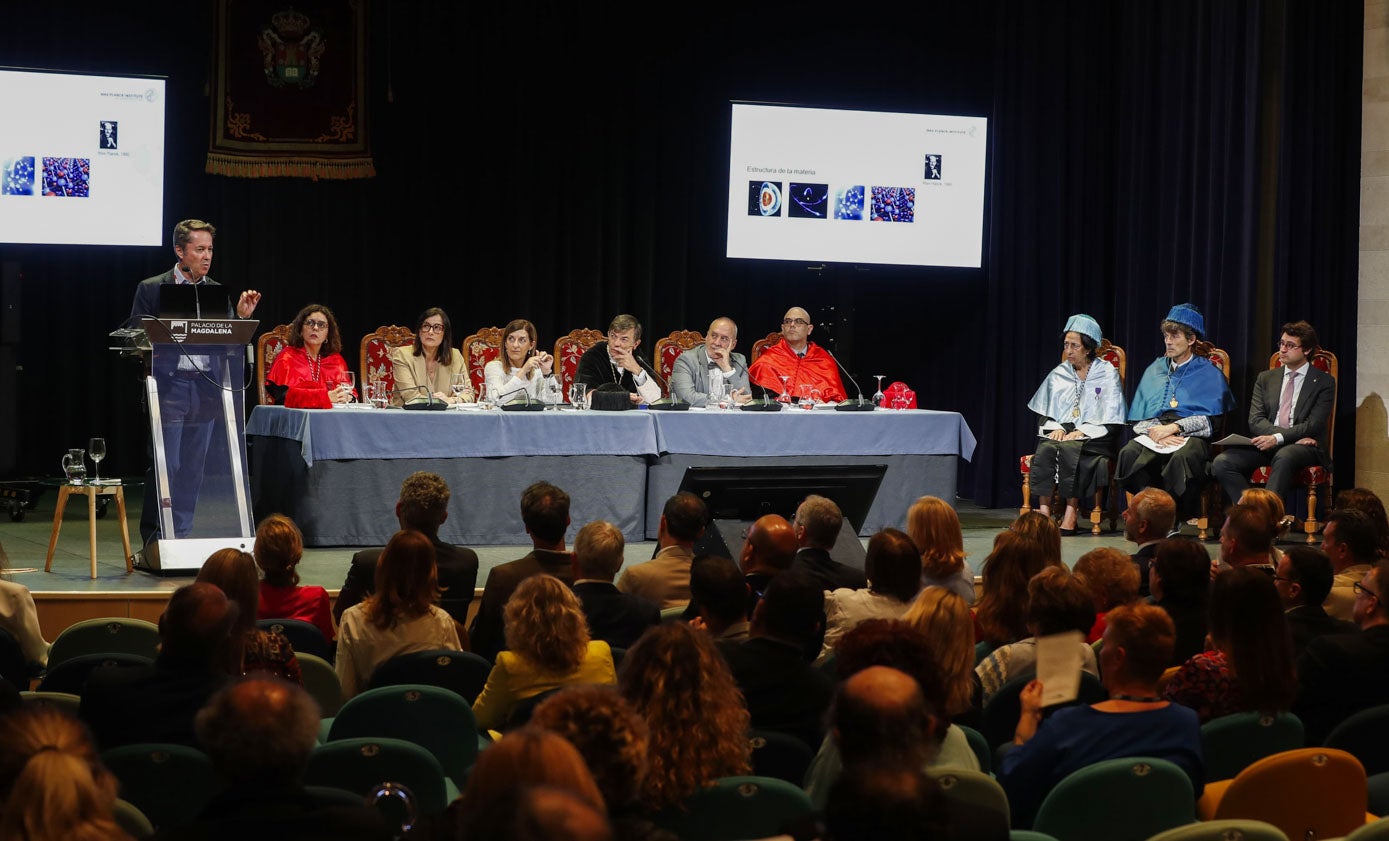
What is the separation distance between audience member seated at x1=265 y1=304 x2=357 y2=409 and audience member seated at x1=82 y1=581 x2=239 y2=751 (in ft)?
15.5

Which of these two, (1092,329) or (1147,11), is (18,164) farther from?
(1147,11)

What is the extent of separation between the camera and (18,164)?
8336 millimetres

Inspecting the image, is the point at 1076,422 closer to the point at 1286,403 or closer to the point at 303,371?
the point at 1286,403

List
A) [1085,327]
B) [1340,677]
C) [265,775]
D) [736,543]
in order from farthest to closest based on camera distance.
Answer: [1085,327] < [736,543] < [1340,677] < [265,775]

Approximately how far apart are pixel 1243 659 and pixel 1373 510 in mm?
2212

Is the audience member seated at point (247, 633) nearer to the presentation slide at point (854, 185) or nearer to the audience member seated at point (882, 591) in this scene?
the audience member seated at point (882, 591)

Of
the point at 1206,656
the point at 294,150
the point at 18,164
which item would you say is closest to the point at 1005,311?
the point at 294,150

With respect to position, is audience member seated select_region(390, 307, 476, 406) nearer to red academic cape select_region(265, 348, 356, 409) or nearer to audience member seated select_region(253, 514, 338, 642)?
red academic cape select_region(265, 348, 356, 409)

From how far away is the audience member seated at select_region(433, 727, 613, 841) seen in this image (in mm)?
1513

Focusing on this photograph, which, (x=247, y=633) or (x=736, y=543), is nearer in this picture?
(x=247, y=633)

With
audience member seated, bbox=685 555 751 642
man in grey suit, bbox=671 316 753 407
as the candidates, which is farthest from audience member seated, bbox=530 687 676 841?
man in grey suit, bbox=671 316 753 407

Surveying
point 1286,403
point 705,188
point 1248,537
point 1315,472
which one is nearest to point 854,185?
point 705,188

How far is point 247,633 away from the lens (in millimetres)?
3352

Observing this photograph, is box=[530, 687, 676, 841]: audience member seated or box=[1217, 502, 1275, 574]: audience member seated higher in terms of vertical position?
box=[1217, 502, 1275, 574]: audience member seated
